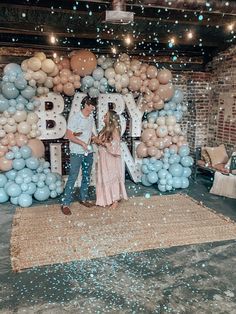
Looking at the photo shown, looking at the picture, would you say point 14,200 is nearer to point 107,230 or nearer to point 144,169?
point 107,230

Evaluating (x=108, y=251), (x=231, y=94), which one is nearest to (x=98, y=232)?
(x=108, y=251)

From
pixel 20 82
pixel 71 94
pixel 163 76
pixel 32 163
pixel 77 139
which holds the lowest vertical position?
pixel 32 163

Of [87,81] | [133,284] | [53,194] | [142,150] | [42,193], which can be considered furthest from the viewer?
[142,150]

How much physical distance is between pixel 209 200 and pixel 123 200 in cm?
145

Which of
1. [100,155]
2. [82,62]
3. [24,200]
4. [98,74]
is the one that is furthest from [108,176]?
[82,62]

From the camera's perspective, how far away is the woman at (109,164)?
4.86 meters

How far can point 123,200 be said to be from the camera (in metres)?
5.33

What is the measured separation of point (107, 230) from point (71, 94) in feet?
8.68

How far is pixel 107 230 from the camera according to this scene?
413 cm

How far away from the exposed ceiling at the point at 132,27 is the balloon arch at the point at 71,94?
48 centimetres

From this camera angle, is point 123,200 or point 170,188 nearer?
point 123,200

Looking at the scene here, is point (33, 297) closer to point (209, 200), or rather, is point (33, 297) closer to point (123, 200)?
point (123, 200)

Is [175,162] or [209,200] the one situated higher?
[175,162]

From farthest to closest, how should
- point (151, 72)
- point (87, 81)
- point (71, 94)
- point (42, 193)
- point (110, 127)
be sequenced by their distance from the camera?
point (151, 72), point (71, 94), point (87, 81), point (42, 193), point (110, 127)
